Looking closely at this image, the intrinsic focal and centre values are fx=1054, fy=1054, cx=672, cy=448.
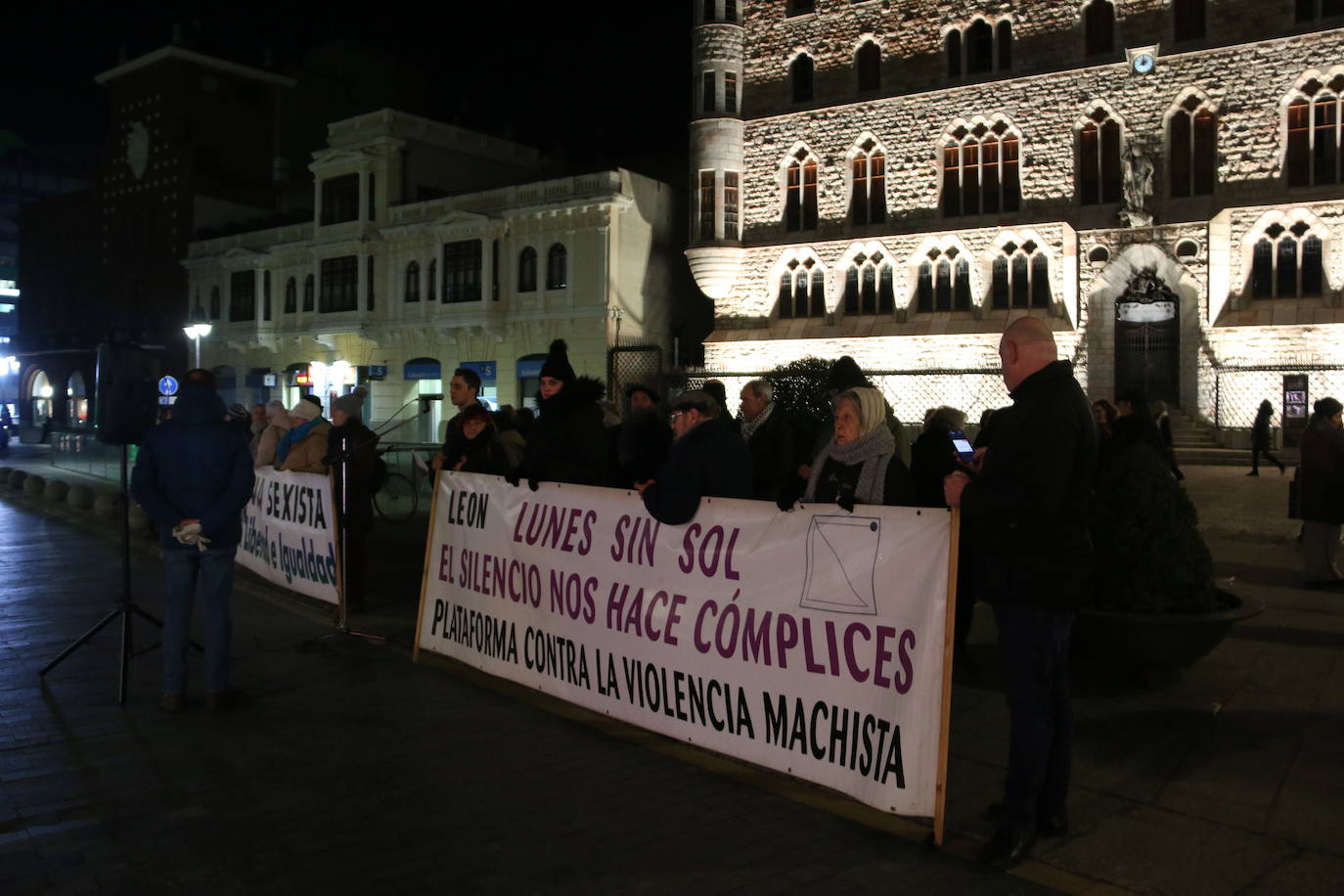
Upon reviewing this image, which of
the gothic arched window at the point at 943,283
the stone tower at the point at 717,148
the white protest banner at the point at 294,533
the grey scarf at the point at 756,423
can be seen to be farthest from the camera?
the stone tower at the point at 717,148

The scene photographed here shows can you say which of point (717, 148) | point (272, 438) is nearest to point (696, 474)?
point (272, 438)

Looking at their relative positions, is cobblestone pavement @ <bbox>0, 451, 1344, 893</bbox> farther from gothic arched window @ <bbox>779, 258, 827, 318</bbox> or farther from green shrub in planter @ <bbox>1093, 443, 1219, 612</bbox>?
gothic arched window @ <bbox>779, 258, 827, 318</bbox>

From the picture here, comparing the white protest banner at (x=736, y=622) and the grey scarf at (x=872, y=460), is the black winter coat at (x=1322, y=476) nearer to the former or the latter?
the grey scarf at (x=872, y=460)

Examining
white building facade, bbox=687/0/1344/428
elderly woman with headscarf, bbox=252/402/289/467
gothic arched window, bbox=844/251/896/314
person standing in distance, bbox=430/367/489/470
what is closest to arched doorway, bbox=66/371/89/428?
white building facade, bbox=687/0/1344/428

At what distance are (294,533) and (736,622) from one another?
242 inches

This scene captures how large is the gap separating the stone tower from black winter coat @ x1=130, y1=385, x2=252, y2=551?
27.8 meters

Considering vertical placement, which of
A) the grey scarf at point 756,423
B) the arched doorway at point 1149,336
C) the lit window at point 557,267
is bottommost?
the grey scarf at point 756,423

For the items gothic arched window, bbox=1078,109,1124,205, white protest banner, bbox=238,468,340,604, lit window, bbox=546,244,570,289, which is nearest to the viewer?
white protest banner, bbox=238,468,340,604

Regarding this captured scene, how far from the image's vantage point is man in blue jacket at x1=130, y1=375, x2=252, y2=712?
20.9 feet

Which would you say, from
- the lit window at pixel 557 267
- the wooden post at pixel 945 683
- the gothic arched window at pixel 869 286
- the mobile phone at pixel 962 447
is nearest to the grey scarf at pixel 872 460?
the mobile phone at pixel 962 447

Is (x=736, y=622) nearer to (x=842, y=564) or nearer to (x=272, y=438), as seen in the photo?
(x=842, y=564)

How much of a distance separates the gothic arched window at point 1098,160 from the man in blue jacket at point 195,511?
1087 inches

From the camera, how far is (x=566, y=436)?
23.3ft

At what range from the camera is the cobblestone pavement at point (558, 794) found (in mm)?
4125
